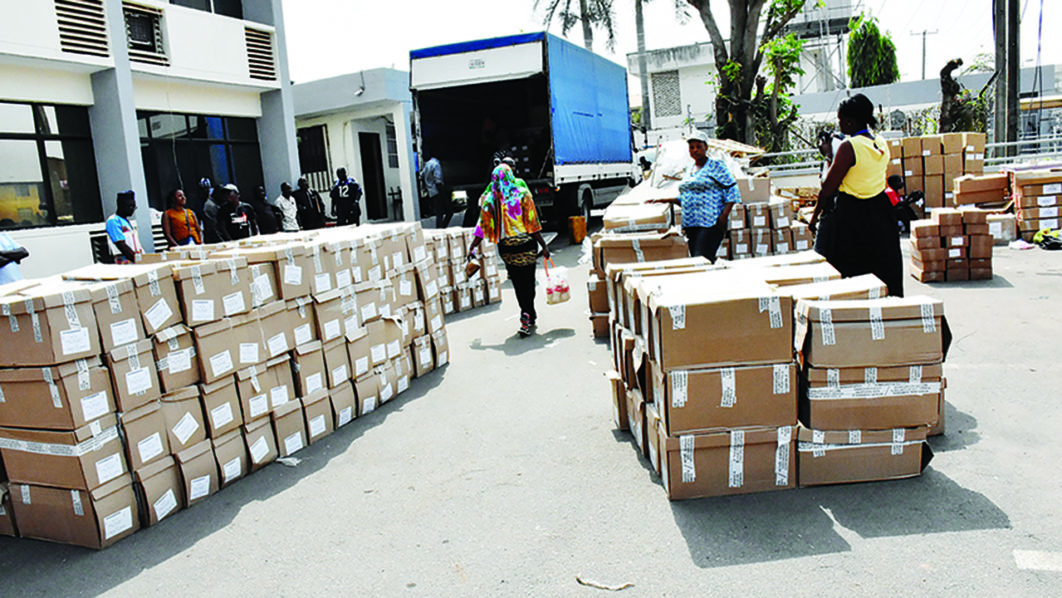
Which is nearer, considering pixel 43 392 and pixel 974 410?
pixel 43 392

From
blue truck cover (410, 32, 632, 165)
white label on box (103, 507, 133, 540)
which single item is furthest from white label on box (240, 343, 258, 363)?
blue truck cover (410, 32, 632, 165)

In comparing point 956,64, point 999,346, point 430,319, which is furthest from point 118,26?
point 956,64

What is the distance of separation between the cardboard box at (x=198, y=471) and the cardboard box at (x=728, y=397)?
8.64 ft

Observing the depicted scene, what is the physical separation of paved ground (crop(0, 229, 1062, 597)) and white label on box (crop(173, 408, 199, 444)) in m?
0.40

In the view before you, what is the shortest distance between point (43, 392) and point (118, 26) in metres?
10.9

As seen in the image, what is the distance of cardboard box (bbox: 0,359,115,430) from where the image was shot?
12.3 feet

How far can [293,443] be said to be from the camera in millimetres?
5039

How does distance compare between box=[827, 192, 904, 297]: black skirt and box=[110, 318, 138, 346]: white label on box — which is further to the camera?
box=[827, 192, 904, 297]: black skirt

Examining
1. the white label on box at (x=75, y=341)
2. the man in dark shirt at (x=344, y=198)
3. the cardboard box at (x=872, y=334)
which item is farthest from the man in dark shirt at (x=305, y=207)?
the cardboard box at (x=872, y=334)

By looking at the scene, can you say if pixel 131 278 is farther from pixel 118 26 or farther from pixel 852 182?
pixel 118 26

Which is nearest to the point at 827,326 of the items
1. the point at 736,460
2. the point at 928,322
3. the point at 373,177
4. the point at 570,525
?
the point at 928,322

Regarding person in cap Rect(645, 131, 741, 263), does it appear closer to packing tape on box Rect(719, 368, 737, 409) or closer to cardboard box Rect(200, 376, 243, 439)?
packing tape on box Rect(719, 368, 737, 409)

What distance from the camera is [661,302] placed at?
12.2ft

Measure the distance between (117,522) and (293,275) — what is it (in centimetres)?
188
